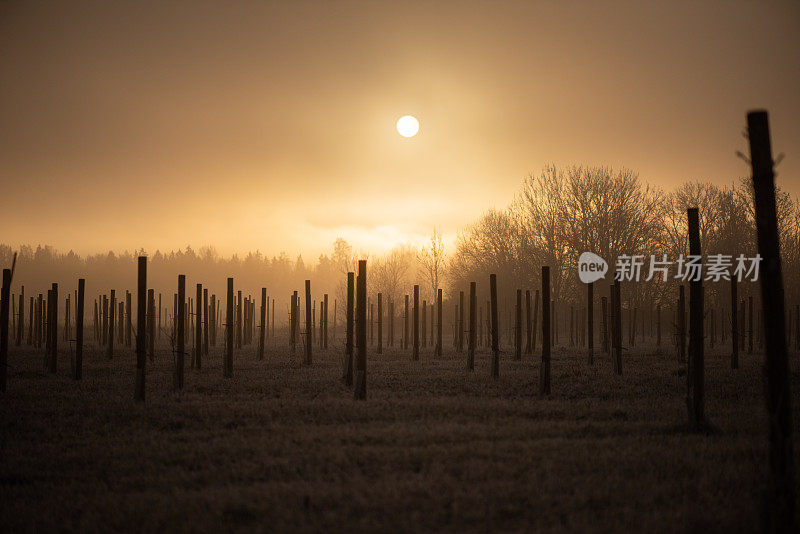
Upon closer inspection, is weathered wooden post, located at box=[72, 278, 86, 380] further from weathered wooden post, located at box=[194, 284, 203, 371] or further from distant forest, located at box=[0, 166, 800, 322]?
distant forest, located at box=[0, 166, 800, 322]

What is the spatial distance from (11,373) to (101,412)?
33.5 ft

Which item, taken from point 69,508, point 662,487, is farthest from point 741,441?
point 69,508

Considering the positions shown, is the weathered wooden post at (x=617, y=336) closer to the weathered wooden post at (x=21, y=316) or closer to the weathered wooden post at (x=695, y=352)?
the weathered wooden post at (x=695, y=352)

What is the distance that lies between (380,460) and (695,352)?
588 cm

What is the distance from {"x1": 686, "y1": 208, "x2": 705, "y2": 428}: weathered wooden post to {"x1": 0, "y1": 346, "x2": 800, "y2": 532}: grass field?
0.40 m

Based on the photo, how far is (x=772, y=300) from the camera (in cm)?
587

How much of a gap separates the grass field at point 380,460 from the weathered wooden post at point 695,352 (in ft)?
1.33

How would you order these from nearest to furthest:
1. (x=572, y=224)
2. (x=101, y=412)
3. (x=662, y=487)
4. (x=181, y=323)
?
(x=662, y=487), (x=101, y=412), (x=181, y=323), (x=572, y=224)

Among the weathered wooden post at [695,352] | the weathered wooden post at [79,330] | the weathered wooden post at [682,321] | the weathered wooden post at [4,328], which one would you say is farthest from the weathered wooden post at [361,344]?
the weathered wooden post at [682,321]

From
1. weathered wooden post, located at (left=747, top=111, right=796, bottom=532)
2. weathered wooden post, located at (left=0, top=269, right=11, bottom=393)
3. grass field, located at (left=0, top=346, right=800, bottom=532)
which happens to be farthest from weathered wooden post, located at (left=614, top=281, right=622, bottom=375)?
weathered wooden post, located at (left=0, top=269, right=11, bottom=393)

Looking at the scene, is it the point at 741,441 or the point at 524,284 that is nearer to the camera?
the point at 741,441

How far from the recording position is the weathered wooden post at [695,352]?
32.1 ft

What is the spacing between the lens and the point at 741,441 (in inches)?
344

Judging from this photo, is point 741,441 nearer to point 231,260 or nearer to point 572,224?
point 572,224
